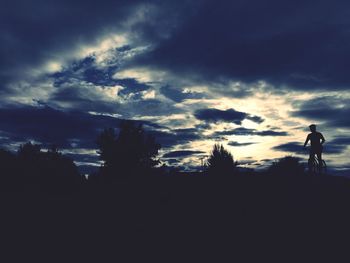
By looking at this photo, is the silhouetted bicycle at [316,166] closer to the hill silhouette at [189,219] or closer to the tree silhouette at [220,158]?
the hill silhouette at [189,219]

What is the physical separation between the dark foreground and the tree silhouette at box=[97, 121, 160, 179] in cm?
2882

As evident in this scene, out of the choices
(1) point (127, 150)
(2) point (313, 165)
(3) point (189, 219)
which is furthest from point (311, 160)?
(1) point (127, 150)

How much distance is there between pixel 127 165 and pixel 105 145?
5.10 meters

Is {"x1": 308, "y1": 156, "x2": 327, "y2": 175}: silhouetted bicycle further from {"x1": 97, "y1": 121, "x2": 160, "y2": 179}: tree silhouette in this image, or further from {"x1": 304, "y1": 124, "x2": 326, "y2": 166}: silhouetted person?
{"x1": 97, "y1": 121, "x2": 160, "y2": 179}: tree silhouette

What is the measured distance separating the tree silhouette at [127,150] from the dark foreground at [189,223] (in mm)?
28817

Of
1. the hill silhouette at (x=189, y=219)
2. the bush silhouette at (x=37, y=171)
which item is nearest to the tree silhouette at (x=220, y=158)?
the bush silhouette at (x=37, y=171)

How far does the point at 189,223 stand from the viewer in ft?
44.8

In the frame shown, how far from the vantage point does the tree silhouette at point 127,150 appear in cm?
4734

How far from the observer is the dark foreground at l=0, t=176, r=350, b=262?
12.0m

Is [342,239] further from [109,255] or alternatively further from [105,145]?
[105,145]

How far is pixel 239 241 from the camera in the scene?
1234cm

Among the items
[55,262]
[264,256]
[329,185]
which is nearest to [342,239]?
[264,256]

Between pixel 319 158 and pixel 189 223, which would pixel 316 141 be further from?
pixel 189 223

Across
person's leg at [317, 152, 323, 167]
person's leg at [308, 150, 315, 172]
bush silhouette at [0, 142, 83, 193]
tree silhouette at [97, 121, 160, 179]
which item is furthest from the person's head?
tree silhouette at [97, 121, 160, 179]
